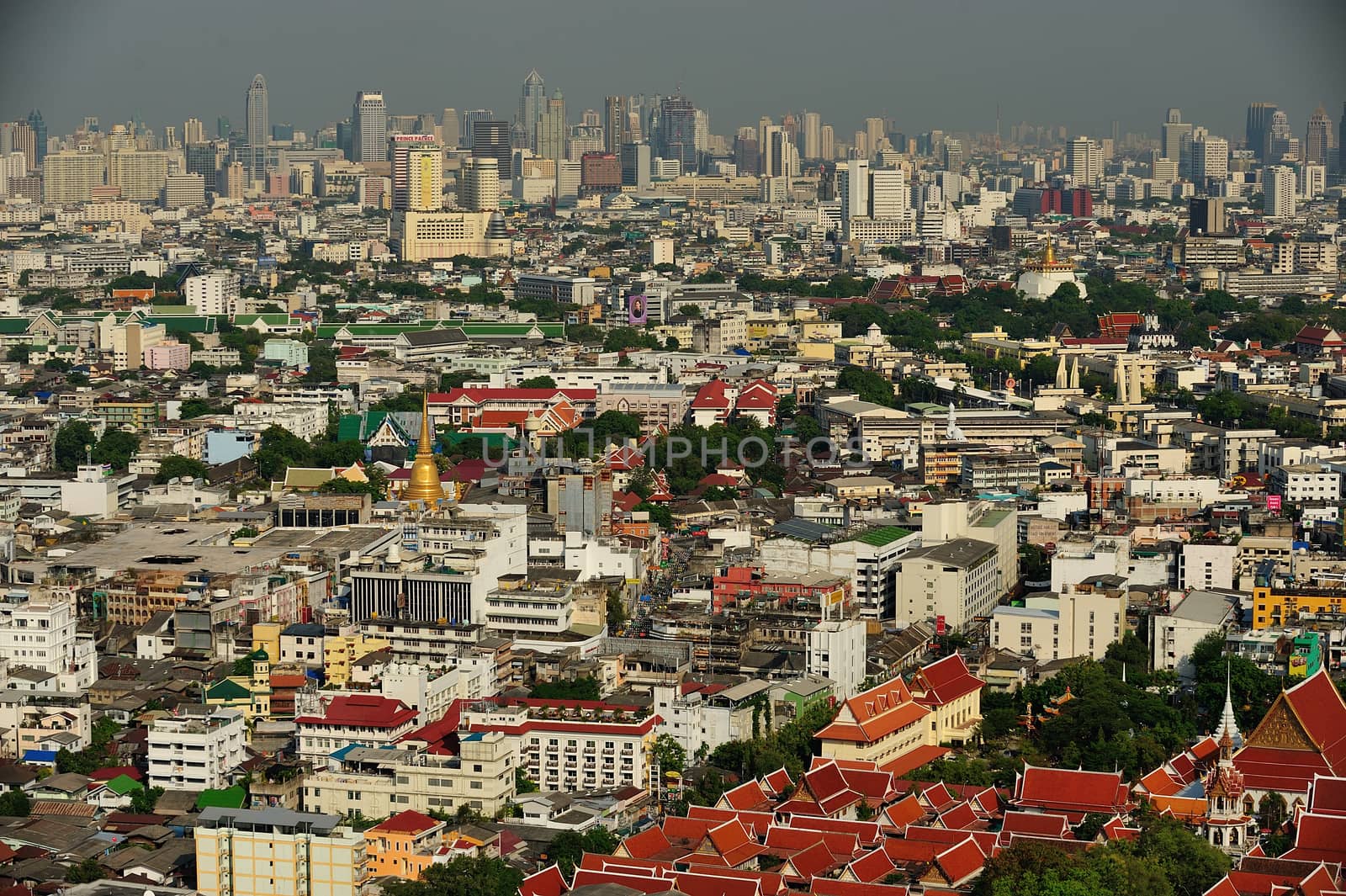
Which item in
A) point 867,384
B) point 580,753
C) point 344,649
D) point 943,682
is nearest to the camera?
point 580,753

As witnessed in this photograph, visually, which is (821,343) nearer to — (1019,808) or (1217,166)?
(1019,808)

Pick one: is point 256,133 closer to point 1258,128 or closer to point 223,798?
point 1258,128

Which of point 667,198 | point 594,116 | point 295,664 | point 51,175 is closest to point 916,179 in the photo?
point 667,198

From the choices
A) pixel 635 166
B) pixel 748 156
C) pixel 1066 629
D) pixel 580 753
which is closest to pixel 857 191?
pixel 635 166

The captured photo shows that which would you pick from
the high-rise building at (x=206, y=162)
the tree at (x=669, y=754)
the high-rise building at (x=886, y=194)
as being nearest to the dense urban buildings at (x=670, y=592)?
the tree at (x=669, y=754)

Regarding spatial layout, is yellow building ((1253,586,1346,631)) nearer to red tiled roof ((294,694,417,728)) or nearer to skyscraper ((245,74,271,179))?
red tiled roof ((294,694,417,728))
